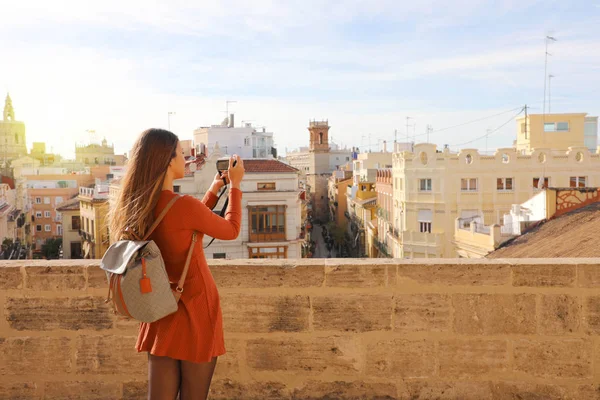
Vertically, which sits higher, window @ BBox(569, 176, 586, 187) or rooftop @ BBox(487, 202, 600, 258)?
window @ BBox(569, 176, 586, 187)

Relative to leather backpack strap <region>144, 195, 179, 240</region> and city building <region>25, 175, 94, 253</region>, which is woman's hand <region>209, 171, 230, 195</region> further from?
city building <region>25, 175, 94, 253</region>

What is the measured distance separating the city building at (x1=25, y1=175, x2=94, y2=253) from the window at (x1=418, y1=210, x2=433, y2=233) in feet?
131

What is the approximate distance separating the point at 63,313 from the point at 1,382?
1.80 ft

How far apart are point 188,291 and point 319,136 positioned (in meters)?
103

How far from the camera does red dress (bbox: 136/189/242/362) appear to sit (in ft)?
8.14

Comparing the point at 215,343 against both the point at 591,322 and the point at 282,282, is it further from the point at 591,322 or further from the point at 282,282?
the point at 591,322

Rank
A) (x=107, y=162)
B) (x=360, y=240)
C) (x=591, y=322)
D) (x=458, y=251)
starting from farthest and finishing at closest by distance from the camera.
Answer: (x=107, y=162) < (x=360, y=240) < (x=458, y=251) < (x=591, y=322)

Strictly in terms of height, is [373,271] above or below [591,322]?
above

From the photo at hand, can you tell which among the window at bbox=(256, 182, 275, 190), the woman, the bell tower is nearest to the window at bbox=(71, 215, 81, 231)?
the window at bbox=(256, 182, 275, 190)

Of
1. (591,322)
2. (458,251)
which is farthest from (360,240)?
(591,322)

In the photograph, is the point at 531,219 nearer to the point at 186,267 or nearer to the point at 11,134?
the point at 186,267

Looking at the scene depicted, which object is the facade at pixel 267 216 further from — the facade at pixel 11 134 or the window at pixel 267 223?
the facade at pixel 11 134

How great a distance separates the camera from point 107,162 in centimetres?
10662

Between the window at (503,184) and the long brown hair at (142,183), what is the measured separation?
3366 cm
